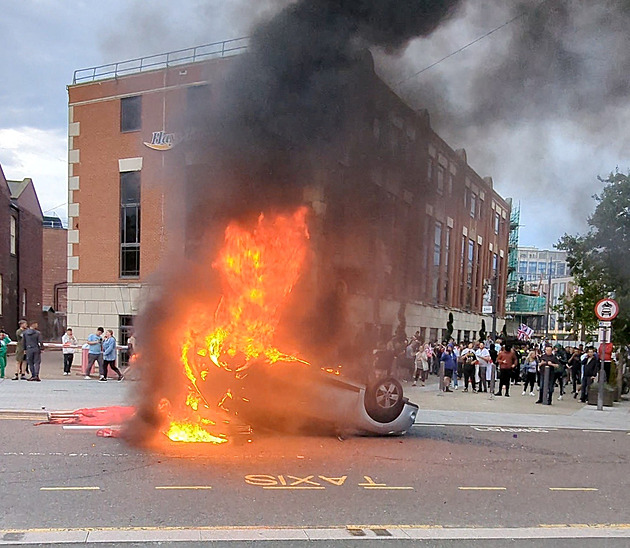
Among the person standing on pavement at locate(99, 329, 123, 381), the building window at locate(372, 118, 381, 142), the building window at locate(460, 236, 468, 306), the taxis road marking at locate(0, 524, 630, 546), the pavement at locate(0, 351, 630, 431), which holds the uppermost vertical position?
the building window at locate(372, 118, 381, 142)

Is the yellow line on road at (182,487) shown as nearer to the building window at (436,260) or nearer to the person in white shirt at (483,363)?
the building window at (436,260)

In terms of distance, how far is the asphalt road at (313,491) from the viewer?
4.24m

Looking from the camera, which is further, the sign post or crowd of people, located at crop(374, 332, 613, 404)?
crowd of people, located at crop(374, 332, 613, 404)

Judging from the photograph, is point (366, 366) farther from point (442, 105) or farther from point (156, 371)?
point (442, 105)

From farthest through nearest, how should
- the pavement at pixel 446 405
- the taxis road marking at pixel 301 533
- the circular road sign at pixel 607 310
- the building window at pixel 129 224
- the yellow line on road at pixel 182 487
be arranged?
the building window at pixel 129 224 < the circular road sign at pixel 607 310 < the pavement at pixel 446 405 < the yellow line on road at pixel 182 487 < the taxis road marking at pixel 301 533

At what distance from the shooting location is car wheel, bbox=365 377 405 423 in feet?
24.9

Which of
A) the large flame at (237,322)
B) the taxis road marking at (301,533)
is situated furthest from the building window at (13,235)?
the taxis road marking at (301,533)

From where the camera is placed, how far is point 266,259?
8.66 metres

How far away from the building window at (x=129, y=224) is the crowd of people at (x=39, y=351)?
105 inches

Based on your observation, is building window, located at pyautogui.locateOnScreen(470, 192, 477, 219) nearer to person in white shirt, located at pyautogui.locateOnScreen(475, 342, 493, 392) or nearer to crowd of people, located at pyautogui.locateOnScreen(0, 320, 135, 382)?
person in white shirt, located at pyautogui.locateOnScreen(475, 342, 493, 392)

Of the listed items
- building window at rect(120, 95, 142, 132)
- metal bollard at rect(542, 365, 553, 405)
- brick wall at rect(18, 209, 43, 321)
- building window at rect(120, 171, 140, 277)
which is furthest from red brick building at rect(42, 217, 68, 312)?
metal bollard at rect(542, 365, 553, 405)

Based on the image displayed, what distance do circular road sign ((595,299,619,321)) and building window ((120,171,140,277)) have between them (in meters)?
12.0

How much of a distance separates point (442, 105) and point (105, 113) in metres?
12.3

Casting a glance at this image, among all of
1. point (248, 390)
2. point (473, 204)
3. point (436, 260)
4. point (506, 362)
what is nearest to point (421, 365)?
point (506, 362)
